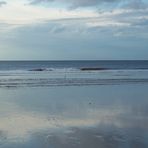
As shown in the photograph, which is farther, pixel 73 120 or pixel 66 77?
pixel 66 77

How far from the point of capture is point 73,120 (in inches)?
669

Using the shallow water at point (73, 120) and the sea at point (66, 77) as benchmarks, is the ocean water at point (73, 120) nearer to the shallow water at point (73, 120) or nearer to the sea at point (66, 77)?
the shallow water at point (73, 120)

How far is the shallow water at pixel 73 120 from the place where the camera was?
13.2 meters

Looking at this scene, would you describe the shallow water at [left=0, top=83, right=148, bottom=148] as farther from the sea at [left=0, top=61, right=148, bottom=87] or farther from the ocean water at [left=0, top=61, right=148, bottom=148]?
the sea at [left=0, top=61, right=148, bottom=87]

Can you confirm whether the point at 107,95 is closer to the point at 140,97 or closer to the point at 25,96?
the point at 140,97

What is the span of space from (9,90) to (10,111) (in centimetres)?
973

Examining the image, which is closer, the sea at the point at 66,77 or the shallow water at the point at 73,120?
the shallow water at the point at 73,120

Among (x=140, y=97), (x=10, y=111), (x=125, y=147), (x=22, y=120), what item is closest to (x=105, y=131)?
(x=125, y=147)

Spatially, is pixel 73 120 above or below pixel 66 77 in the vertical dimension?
below

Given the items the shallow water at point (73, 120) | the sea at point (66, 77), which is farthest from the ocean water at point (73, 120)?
the sea at point (66, 77)

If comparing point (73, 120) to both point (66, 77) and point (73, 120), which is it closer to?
point (73, 120)

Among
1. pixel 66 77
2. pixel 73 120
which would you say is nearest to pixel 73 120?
pixel 73 120

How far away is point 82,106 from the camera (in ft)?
68.6

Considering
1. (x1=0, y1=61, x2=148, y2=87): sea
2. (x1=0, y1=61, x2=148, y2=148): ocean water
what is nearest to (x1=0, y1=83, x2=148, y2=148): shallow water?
(x1=0, y1=61, x2=148, y2=148): ocean water
